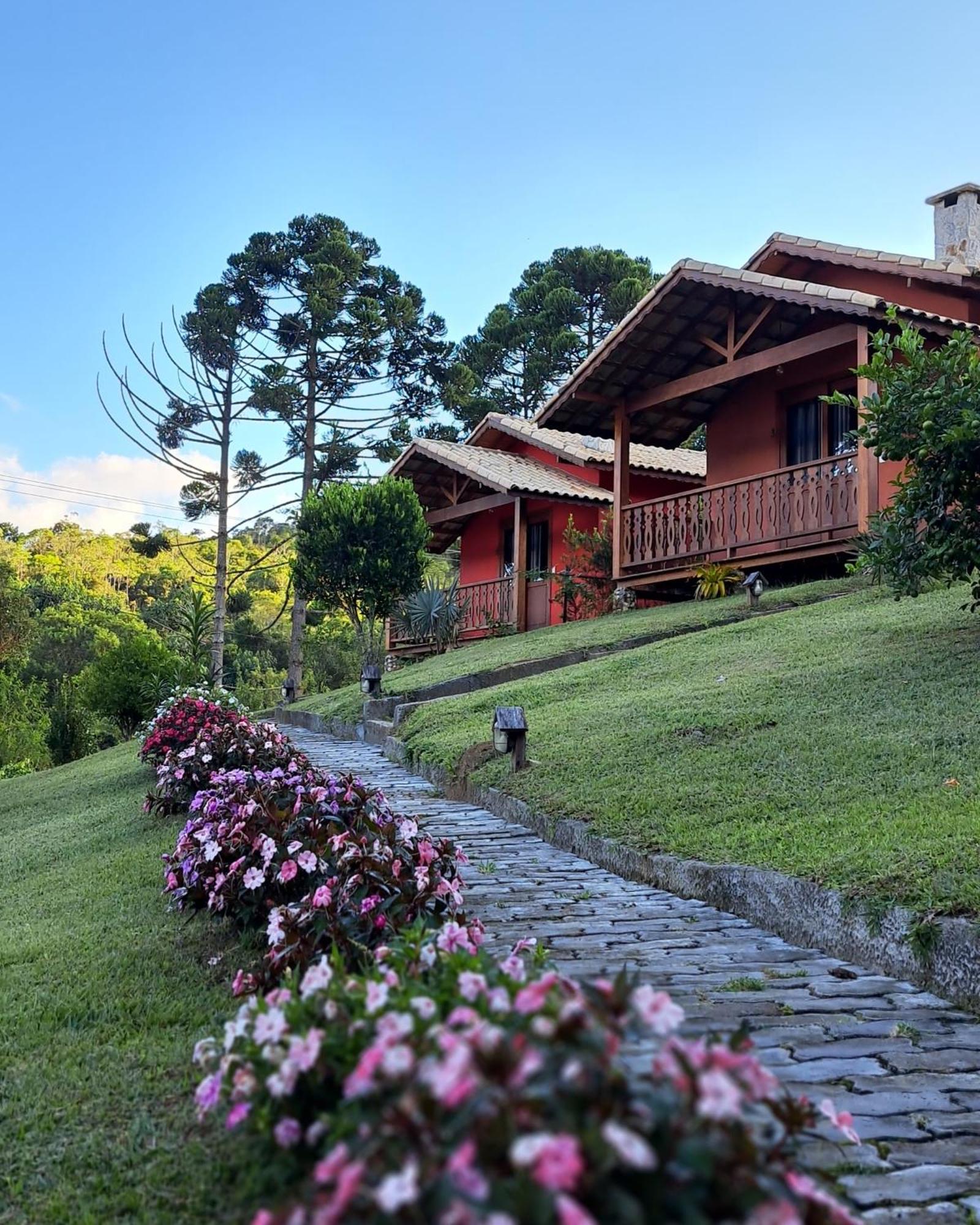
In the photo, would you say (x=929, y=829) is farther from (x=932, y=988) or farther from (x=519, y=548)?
(x=519, y=548)

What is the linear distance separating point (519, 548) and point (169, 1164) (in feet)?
57.9

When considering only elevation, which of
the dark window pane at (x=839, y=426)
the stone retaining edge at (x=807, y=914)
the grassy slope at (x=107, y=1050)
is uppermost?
the dark window pane at (x=839, y=426)

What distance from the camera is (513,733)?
7.55 m

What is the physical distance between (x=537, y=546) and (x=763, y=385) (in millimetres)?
6580

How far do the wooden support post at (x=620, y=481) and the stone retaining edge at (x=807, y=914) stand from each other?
10.8m

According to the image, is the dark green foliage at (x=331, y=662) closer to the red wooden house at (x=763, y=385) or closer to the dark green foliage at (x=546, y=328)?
the dark green foliage at (x=546, y=328)

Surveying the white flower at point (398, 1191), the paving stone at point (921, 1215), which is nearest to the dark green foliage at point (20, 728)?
the paving stone at point (921, 1215)

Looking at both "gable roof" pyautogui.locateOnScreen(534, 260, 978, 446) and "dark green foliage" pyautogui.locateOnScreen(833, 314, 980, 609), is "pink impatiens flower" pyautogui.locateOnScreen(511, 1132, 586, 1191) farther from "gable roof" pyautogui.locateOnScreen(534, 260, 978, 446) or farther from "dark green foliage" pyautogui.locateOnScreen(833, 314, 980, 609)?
"gable roof" pyautogui.locateOnScreen(534, 260, 978, 446)

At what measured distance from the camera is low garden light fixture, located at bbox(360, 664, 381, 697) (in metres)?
14.1

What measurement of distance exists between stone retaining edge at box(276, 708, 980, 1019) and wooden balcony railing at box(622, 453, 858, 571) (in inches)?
332

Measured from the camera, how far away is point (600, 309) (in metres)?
32.9

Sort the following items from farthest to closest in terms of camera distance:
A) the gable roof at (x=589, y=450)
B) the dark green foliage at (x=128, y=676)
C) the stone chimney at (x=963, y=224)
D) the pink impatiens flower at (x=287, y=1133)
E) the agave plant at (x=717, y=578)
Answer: the gable roof at (x=589, y=450), the stone chimney at (x=963, y=224), the agave plant at (x=717, y=578), the dark green foliage at (x=128, y=676), the pink impatiens flower at (x=287, y=1133)

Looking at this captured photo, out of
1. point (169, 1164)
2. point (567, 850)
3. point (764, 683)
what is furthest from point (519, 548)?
point (169, 1164)

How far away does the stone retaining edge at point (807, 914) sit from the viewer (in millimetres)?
3625
